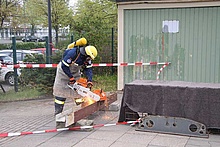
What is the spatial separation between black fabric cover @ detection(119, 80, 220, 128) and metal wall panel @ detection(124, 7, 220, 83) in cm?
391

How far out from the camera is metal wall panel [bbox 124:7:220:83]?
31.4 ft

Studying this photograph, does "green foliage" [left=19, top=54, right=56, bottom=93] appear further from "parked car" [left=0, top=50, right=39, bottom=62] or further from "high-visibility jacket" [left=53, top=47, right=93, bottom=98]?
"high-visibility jacket" [left=53, top=47, right=93, bottom=98]

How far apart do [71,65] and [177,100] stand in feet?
7.74

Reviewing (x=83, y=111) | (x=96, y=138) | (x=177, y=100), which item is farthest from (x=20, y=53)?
(x=177, y=100)

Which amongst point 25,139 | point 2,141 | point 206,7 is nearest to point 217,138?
point 25,139

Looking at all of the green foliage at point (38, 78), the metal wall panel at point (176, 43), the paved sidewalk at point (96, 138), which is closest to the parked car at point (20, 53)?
the green foliage at point (38, 78)

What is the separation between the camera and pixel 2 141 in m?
5.80

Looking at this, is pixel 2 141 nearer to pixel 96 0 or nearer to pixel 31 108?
pixel 31 108

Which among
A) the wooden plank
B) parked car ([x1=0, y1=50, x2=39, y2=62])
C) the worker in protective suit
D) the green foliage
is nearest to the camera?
the wooden plank

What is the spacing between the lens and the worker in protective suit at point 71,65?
6.33m

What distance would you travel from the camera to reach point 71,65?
22.4ft

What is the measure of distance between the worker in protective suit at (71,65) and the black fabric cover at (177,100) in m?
1.05

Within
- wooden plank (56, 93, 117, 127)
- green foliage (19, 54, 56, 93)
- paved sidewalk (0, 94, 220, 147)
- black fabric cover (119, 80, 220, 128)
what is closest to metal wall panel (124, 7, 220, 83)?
green foliage (19, 54, 56, 93)

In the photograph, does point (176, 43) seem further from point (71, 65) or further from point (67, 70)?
point (67, 70)
